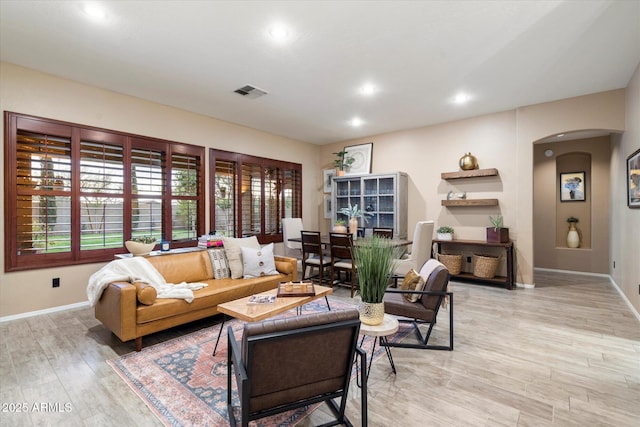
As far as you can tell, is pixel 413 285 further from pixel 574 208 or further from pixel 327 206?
pixel 574 208

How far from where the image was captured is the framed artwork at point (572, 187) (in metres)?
6.20

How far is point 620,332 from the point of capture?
10.4 ft

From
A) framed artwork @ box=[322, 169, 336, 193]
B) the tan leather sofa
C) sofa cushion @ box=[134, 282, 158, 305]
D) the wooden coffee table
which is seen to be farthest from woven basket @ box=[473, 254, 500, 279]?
sofa cushion @ box=[134, 282, 158, 305]

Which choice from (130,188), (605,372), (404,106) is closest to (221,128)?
(130,188)

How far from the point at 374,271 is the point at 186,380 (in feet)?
5.41

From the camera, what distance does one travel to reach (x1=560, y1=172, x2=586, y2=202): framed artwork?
620 cm

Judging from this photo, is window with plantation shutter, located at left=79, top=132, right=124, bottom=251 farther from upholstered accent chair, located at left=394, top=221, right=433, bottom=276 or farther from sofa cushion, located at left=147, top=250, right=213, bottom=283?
upholstered accent chair, located at left=394, top=221, right=433, bottom=276

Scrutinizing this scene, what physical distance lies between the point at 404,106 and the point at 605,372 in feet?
13.2

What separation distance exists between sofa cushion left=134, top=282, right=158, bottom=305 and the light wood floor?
1.55 ft

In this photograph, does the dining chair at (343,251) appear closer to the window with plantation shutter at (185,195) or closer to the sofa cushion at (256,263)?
the sofa cushion at (256,263)

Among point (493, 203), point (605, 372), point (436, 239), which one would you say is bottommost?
point (605, 372)

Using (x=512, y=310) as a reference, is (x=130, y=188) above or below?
above

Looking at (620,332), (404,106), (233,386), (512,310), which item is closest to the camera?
(233,386)

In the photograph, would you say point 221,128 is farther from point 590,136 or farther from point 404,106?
point 590,136
